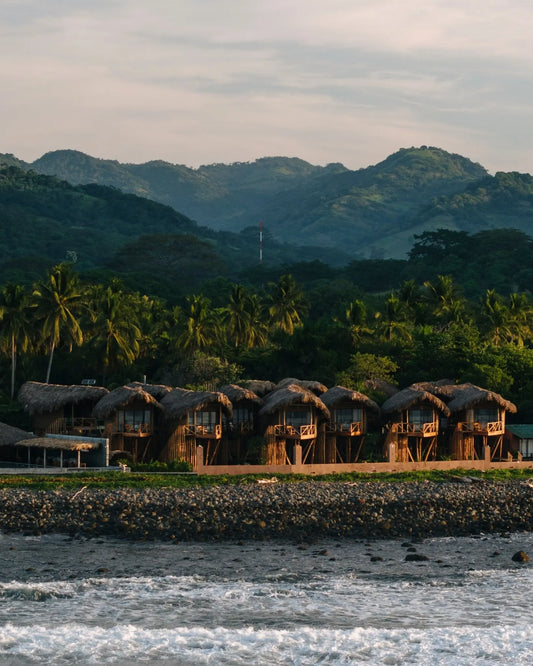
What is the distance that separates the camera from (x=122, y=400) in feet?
159

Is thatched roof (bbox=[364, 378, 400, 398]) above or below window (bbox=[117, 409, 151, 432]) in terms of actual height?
above

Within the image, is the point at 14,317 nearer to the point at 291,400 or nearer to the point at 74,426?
the point at 74,426

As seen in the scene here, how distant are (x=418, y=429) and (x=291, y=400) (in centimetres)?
778

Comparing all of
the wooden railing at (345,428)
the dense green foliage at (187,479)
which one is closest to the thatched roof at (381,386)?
the wooden railing at (345,428)

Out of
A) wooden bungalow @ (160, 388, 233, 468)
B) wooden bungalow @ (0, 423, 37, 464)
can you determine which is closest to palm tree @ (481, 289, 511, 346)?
wooden bungalow @ (160, 388, 233, 468)

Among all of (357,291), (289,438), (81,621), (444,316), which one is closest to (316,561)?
(81,621)

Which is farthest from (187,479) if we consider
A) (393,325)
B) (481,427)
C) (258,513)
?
(393,325)

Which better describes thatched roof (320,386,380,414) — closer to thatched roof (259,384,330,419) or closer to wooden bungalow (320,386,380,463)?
wooden bungalow (320,386,380,463)

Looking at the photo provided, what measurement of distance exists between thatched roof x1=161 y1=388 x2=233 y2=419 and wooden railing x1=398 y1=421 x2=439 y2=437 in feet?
31.6

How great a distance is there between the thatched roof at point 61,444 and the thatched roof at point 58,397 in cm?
270

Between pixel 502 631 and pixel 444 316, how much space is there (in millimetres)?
50058

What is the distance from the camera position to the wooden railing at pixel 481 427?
54250 mm

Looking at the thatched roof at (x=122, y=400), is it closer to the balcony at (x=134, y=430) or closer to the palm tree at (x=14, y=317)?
the balcony at (x=134, y=430)

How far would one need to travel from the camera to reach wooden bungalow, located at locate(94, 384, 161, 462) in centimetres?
4875
